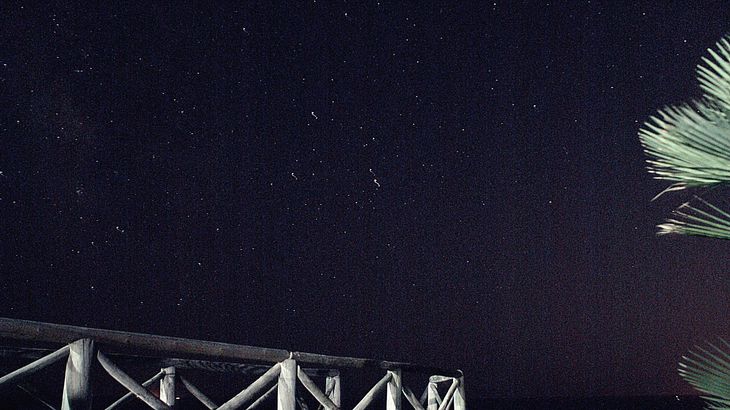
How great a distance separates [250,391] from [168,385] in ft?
5.58

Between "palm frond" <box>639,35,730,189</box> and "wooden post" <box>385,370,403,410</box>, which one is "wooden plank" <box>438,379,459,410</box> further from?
"palm frond" <box>639,35,730,189</box>

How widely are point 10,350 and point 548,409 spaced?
517ft

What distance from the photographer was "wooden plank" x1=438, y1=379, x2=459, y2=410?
6528 mm

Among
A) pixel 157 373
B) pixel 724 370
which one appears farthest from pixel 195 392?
pixel 724 370

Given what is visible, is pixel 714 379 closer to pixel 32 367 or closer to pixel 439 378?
pixel 32 367

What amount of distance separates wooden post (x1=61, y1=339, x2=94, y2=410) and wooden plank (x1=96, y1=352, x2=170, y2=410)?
78 mm

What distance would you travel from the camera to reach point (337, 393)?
6.57 meters

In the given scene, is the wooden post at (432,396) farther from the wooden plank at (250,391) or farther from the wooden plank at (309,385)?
the wooden plank at (250,391)

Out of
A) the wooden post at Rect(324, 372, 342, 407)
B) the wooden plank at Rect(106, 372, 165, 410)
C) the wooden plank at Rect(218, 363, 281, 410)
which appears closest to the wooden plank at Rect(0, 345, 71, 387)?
the wooden plank at Rect(218, 363, 281, 410)

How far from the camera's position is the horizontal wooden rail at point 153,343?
2.78 metres

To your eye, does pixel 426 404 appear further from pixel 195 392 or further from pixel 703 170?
pixel 703 170

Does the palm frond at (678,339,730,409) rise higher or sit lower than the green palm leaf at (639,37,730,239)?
lower

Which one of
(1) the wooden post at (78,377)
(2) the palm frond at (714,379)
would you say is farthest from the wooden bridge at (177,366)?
(2) the palm frond at (714,379)

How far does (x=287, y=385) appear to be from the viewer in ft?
13.6
